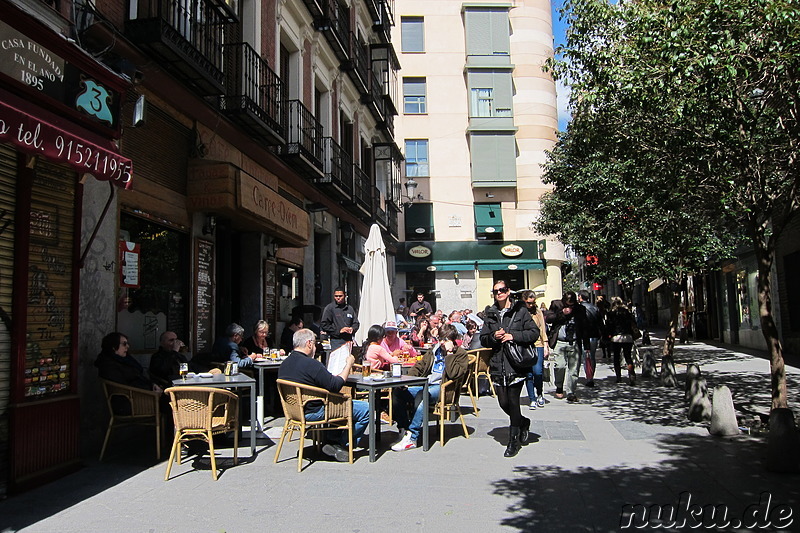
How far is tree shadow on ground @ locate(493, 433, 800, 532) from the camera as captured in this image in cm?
459

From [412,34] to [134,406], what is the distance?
100 ft

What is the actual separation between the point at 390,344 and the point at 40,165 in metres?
5.22

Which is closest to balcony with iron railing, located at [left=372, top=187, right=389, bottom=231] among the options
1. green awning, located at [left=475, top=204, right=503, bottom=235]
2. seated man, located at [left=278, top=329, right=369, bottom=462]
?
green awning, located at [left=475, top=204, right=503, bottom=235]

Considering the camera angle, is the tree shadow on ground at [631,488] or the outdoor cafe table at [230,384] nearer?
the tree shadow on ground at [631,488]

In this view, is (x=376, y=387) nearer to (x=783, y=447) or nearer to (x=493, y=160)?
(x=783, y=447)

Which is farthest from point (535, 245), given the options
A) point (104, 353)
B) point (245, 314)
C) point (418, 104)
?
point (104, 353)

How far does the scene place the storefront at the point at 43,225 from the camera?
16.8 feet

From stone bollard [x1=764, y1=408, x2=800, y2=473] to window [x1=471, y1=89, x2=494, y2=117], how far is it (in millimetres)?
28471

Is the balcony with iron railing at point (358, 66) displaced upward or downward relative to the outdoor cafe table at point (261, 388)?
upward

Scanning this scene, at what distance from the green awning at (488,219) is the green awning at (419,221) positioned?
2441 mm

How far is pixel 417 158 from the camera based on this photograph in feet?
109

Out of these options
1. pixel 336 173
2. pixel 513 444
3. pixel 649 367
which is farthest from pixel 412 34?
pixel 513 444

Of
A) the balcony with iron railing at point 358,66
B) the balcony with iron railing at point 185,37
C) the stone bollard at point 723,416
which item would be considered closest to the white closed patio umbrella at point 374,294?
the balcony with iron railing at point 185,37

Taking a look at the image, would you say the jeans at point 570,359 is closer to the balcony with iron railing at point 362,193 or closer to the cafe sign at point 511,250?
the balcony with iron railing at point 362,193
